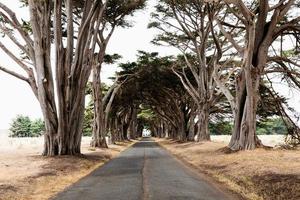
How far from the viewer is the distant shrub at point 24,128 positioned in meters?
124

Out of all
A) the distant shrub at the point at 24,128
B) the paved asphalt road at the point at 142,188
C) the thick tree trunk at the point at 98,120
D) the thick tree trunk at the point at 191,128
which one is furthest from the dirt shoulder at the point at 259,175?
the distant shrub at the point at 24,128

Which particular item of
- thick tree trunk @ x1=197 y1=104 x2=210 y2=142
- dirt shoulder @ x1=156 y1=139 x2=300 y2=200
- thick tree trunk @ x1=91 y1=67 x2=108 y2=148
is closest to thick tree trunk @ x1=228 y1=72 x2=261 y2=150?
dirt shoulder @ x1=156 y1=139 x2=300 y2=200

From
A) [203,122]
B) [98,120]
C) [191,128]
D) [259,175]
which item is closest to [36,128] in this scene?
[191,128]

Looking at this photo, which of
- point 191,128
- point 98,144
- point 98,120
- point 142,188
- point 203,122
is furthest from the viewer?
point 191,128

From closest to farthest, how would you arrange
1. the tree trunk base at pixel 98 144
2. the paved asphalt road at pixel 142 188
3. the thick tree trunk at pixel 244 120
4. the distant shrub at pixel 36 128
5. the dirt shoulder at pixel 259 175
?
the paved asphalt road at pixel 142 188
the dirt shoulder at pixel 259 175
the thick tree trunk at pixel 244 120
the tree trunk base at pixel 98 144
the distant shrub at pixel 36 128

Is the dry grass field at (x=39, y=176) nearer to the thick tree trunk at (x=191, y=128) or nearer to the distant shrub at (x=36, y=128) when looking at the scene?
the thick tree trunk at (x=191, y=128)

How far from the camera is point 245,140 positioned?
68.1 ft

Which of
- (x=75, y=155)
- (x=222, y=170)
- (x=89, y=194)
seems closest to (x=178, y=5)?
(x=75, y=155)

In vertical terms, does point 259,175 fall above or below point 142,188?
above

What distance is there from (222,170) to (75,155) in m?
8.72

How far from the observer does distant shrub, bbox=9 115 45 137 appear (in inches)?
4890

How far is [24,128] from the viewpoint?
127 metres

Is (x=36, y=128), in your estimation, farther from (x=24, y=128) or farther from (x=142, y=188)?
(x=142, y=188)

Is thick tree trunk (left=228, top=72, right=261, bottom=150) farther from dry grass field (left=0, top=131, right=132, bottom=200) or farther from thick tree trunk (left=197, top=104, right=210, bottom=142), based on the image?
thick tree trunk (left=197, top=104, right=210, bottom=142)
